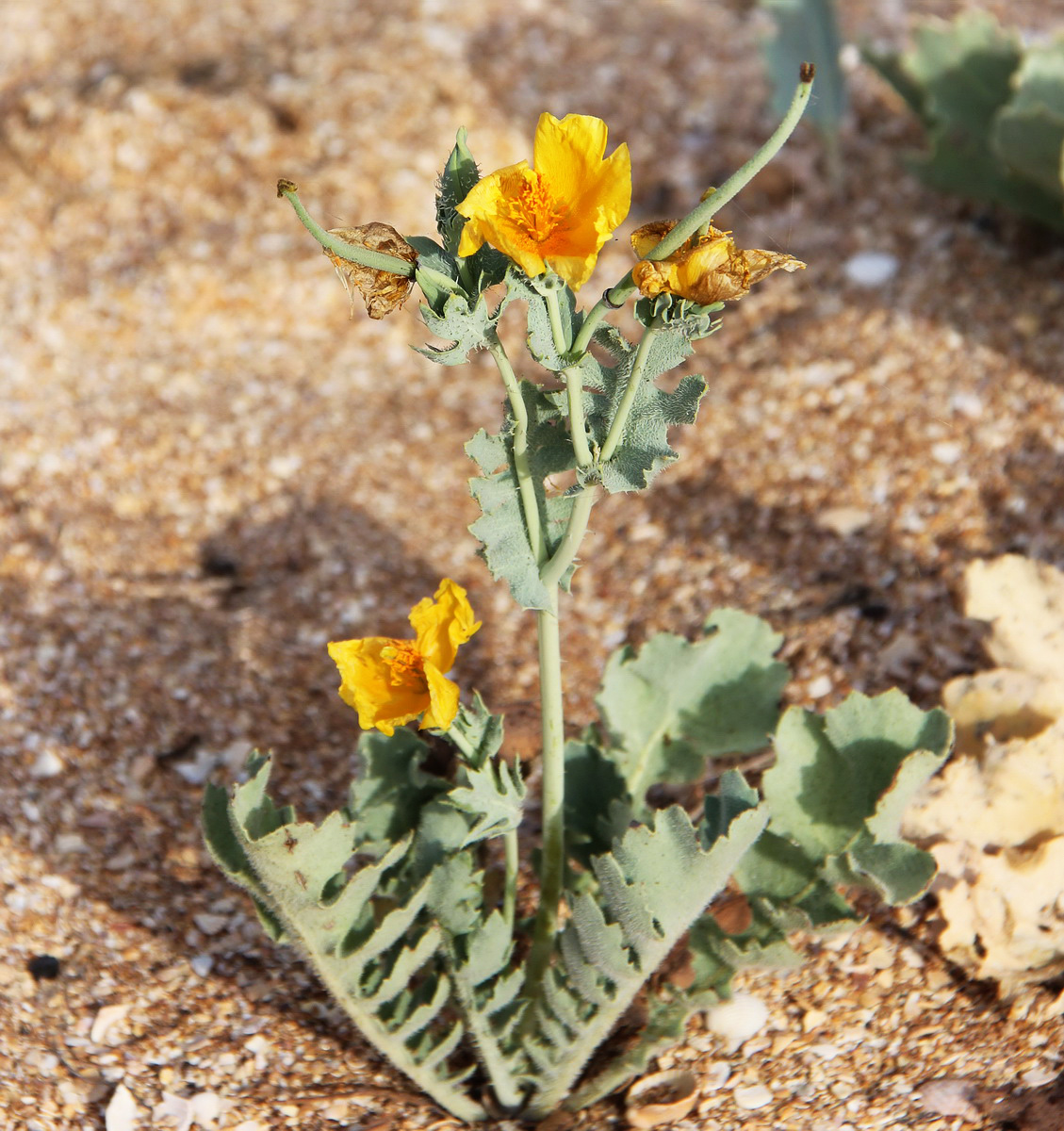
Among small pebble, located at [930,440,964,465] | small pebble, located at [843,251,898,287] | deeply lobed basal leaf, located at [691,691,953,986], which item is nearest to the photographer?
deeply lobed basal leaf, located at [691,691,953,986]

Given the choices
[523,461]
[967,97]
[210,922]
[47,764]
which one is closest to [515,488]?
[523,461]

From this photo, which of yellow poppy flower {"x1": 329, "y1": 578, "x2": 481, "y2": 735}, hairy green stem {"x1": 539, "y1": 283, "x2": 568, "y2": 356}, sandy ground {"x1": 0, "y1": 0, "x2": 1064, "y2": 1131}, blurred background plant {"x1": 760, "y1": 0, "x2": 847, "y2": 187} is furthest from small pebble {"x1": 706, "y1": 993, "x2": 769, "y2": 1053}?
blurred background plant {"x1": 760, "y1": 0, "x2": 847, "y2": 187}

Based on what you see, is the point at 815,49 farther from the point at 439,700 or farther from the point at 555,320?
the point at 439,700

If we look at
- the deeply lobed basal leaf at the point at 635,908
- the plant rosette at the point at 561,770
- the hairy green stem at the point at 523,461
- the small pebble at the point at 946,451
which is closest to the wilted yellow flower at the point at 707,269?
the plant rosette at the point at 561,770

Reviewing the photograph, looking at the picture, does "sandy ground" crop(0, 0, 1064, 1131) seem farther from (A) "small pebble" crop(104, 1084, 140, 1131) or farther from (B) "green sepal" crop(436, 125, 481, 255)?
(B) "green sepal" crop(436, 125, 481, 255)

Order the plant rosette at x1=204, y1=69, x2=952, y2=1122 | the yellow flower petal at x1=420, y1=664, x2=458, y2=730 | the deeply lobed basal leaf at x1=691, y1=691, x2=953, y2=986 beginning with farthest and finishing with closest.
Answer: the deeply lobed basal leaf at x1=691, y1=691, x2=953, y2=986
the yellow flower petal at x1=420, y1=664, x2=458, y2=730
the plant rosette at x1=204, y1=69, x2=952, y2=1122

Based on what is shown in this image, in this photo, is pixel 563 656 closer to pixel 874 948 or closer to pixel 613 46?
pixel 874 948
